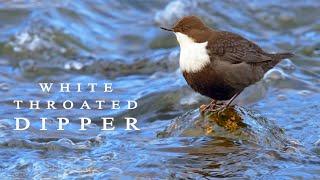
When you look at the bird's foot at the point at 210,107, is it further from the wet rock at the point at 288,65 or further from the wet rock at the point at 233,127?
the wet rock at the point at 288,65

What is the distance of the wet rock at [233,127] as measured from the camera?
5.80m

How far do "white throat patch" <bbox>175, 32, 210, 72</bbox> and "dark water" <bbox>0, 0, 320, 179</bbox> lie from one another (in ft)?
1.62

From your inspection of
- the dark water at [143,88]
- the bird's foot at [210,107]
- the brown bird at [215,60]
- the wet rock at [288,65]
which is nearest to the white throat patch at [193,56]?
the brown bird at [215,60]

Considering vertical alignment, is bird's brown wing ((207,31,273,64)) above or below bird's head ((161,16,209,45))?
below

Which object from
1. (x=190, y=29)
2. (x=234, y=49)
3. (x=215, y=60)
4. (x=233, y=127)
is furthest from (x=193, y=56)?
(x=233, y=127)

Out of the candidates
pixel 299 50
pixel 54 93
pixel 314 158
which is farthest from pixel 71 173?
pixel 299 50

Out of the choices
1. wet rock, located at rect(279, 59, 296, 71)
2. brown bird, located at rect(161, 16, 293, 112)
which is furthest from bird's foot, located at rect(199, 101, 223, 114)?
wet rock, located at rect(279, 59, 296, 71)

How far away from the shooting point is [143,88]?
855 cm

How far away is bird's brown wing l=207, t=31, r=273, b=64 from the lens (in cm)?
585

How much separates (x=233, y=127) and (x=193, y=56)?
0.58m

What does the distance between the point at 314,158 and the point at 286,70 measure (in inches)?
126

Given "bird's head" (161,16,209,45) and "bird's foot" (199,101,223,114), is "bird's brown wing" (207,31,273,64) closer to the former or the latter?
"bird's head" (161,16,209,45)

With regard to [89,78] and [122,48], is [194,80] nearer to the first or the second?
[89,78]

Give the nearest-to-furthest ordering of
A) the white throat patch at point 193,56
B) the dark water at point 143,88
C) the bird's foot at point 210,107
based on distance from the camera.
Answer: the dark water at point 143,88
the white throat patch at point 193,56
the bird's foot at point 210,107
